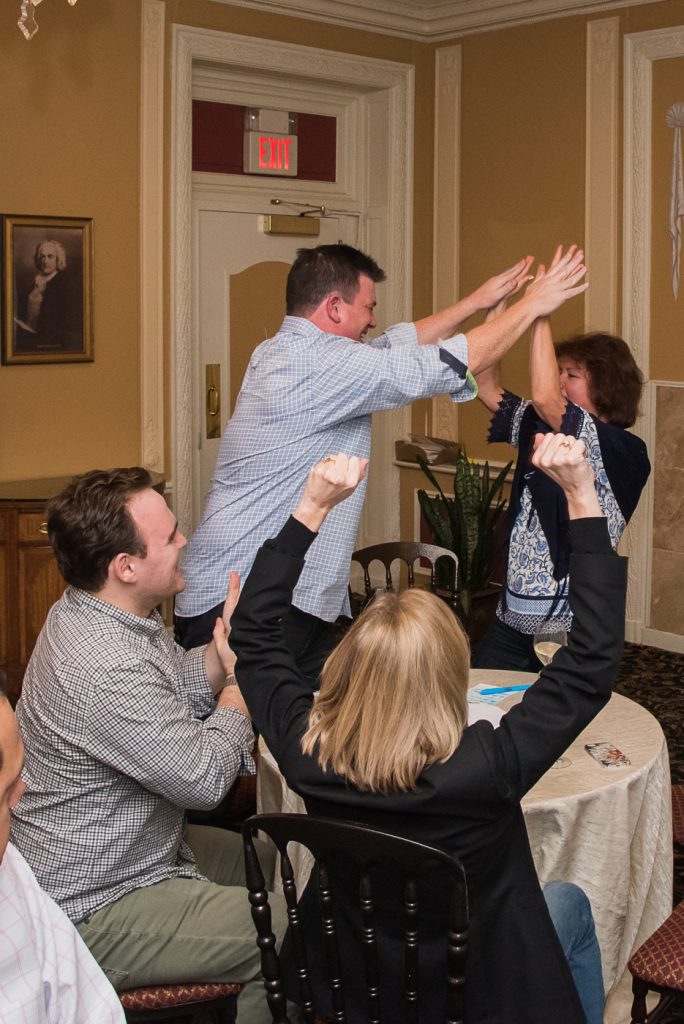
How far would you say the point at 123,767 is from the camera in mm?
2043

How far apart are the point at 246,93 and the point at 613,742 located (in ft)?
15.0

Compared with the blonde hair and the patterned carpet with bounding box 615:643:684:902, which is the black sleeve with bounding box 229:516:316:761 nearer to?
the blonde hair

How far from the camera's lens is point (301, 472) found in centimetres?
309

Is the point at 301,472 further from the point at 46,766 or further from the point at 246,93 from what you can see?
the point at 246,93

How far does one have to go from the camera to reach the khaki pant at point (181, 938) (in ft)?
6.74

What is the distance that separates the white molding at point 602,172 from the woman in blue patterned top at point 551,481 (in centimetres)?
276

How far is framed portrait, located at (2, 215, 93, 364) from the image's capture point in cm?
526

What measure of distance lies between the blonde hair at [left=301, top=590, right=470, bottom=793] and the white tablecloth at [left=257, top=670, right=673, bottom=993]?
744mm

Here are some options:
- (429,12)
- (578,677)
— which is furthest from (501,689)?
(429,12)

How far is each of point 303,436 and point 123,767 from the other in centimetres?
124

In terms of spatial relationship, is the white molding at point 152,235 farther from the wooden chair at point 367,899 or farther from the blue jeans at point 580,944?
the wooden chair at point 367,899

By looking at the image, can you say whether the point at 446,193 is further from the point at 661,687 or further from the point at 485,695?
the point at 485,695

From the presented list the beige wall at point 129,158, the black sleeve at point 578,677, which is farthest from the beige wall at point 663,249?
the black sleeve at point 578,677

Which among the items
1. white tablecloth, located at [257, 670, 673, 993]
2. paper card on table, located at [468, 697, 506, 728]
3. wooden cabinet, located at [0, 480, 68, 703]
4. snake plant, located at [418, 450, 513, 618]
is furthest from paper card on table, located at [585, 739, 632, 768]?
wooden cabinet, located at [0, 480, 68, 703]
